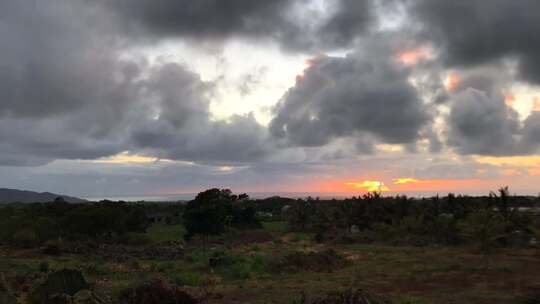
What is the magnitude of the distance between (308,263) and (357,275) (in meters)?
4.04

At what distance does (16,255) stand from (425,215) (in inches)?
1466

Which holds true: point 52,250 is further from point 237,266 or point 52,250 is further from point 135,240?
point 237,266

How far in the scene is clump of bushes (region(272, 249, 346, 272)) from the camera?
28906 mm

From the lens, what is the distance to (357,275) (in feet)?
86.9

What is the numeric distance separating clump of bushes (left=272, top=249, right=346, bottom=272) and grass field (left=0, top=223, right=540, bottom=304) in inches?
17.5

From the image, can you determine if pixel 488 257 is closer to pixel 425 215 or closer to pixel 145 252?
pixel 425 215

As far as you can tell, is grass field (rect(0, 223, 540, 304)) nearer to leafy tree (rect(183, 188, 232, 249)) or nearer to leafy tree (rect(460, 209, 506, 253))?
leafy tree (rect(460, 209, 506, 253))

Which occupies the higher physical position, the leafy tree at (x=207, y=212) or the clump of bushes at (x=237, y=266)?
the leafy tree at (x=207, y=212)

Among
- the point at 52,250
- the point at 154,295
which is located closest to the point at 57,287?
the point at 154,295

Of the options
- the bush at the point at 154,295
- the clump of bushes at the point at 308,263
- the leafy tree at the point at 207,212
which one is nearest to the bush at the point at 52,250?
the leafy tree at the point at 207,212

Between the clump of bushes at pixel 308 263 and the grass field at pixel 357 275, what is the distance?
0.44 meters

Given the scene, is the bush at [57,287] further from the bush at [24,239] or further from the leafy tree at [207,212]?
the leafy tree at [207,212]

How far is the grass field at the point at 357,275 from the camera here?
20.5 m

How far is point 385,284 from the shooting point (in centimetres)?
2347
